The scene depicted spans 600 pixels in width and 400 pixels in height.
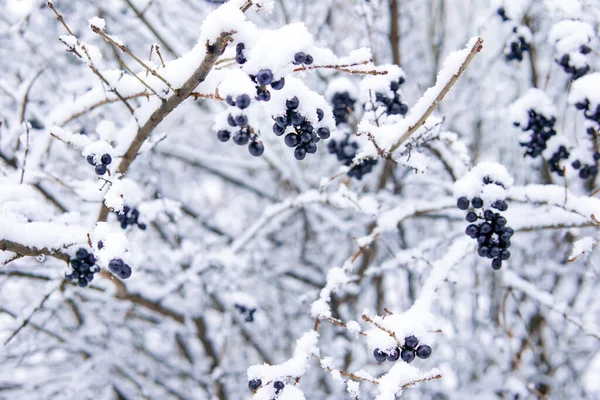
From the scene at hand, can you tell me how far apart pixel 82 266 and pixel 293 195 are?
321cm

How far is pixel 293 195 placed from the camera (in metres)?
5.05

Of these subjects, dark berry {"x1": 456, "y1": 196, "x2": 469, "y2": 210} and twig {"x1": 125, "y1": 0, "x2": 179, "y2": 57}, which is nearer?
dark berry {"x1": 456, "y1": 196, "x2": 469, "y2": 210}

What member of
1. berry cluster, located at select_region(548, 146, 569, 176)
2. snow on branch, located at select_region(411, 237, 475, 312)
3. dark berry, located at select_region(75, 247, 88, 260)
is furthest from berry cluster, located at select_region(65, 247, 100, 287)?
berry cluster, located at select_region(548, 146, 569, 176)

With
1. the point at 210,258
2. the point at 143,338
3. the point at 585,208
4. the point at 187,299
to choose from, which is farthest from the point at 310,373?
the point at 585,208

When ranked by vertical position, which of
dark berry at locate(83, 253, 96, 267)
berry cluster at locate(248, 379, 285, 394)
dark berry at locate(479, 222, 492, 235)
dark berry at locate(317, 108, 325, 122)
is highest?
dark berry at locate(317, 108, 325, 122)

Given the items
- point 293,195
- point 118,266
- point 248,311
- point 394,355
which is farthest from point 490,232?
point 293,195

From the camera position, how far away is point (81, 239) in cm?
187

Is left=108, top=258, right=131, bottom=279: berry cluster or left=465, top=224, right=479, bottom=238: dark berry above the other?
left=465, top=224, right=479, bottom=238: dark berry

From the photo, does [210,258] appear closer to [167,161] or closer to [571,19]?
[571,19]

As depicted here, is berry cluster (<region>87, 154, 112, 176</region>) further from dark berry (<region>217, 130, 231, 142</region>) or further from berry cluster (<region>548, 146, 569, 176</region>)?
berry cluster (<region>548, 146, 569, 176</region>)

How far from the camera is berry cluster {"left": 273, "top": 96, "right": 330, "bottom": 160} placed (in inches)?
57.3

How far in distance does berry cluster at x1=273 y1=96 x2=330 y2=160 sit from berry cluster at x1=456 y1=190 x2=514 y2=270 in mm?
740

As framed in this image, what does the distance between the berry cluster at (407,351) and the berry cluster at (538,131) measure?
5.13 ft

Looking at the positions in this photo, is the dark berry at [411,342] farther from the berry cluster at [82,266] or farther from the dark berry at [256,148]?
the berry cluster at [82,266]
